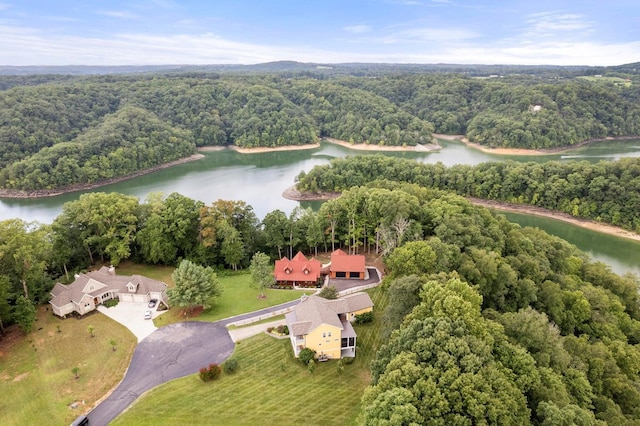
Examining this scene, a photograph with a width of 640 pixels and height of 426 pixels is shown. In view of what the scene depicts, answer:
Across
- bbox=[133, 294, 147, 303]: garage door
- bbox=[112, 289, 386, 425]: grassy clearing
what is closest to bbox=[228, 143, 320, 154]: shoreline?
bbox=[133, 294, 147, 303]: garage door

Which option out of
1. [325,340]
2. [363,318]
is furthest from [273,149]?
[325,340]

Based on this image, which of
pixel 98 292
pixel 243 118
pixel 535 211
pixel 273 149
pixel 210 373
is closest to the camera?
pixel 210 373

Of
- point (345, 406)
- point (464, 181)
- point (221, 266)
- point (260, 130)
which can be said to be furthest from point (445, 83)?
point (345, 406)

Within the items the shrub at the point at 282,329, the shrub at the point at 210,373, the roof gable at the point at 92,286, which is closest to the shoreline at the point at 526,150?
the shrub at the point at 282,329

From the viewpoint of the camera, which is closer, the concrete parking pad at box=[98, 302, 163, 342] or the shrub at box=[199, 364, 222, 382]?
the shrub at box=[199, 364, 222, 382]

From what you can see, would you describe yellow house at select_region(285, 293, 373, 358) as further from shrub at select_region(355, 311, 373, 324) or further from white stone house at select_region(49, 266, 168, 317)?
white stone house at select_region(49, 266, 168, 317)

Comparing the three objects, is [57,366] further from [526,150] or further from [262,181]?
[526,150]
